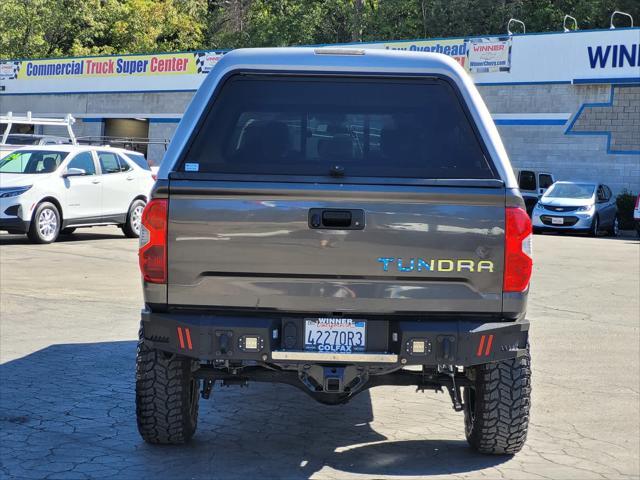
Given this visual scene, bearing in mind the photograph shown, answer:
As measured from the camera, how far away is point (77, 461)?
212 inches

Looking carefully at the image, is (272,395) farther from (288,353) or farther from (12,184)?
(12,184)

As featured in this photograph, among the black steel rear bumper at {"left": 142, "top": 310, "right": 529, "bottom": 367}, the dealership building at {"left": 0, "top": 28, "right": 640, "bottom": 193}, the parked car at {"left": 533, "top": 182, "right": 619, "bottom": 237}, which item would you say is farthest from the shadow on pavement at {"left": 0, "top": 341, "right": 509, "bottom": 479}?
the dealership building at {"left": 0, "top": 28, "right": 640, "bottom": 193}

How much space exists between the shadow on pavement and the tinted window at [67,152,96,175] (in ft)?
35.8

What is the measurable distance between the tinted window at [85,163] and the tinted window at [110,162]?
0.70ft

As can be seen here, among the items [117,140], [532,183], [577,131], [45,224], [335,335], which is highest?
[577,131]

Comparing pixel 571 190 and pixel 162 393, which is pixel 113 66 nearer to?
pixel 571 190

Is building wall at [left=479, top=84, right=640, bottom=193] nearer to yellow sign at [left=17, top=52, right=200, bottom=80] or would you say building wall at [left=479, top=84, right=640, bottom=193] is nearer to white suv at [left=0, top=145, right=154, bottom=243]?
yellow sign at [left=17, top=52, right=200, bottom=80]

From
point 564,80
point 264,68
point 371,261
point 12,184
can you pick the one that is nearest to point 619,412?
point 371,261

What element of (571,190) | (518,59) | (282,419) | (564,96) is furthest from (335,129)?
(518,59)

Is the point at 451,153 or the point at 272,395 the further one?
the point at 272,395

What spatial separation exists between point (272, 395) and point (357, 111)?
2.60 m

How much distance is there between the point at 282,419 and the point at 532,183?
25.6 m

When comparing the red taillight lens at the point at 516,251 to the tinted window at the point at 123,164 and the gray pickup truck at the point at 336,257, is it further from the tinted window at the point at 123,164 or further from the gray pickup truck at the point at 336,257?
the tinted window at the point at 123,164

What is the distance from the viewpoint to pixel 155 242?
5070 millimetres
